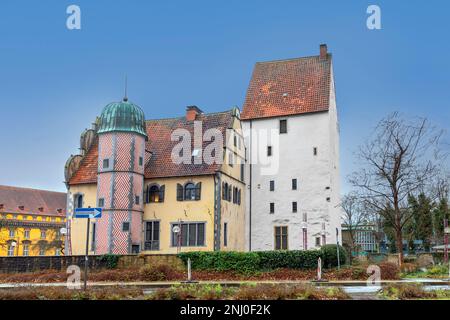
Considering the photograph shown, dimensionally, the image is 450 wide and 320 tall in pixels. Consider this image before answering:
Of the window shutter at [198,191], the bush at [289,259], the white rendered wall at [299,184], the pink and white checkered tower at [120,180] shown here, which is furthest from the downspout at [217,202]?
the bush at [289,259]

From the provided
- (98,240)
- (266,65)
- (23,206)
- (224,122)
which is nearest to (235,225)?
(224,122)

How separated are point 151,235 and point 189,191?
4.39 meters

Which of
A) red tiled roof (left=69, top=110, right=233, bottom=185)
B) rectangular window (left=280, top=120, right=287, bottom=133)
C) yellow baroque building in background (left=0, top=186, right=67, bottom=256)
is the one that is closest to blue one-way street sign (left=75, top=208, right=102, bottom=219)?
red tiled roof (left=69, top=110, right=233, bottom=185)

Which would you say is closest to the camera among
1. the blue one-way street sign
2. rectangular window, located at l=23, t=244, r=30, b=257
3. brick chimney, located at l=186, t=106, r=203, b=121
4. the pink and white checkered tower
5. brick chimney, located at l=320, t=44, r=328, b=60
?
the blue one-way street sign

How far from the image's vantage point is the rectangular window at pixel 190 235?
38.5 m

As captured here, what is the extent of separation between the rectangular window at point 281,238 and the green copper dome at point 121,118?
13.3 meters

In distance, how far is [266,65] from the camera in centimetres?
4897

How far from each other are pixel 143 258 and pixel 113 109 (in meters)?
12.6

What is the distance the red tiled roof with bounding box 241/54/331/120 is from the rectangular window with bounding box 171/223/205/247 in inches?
451

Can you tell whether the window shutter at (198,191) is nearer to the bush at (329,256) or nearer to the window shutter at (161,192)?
the window shutter at (161,192)

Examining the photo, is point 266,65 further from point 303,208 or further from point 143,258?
point 143,258

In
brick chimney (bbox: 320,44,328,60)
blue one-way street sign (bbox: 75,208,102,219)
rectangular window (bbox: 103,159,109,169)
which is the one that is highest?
brick chimney (bbox: 320,44,328,60)

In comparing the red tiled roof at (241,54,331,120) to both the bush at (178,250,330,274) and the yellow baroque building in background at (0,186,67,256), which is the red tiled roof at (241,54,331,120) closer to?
the bush at (178,250,330,274)

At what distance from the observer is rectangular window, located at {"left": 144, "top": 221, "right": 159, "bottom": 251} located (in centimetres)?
3956
